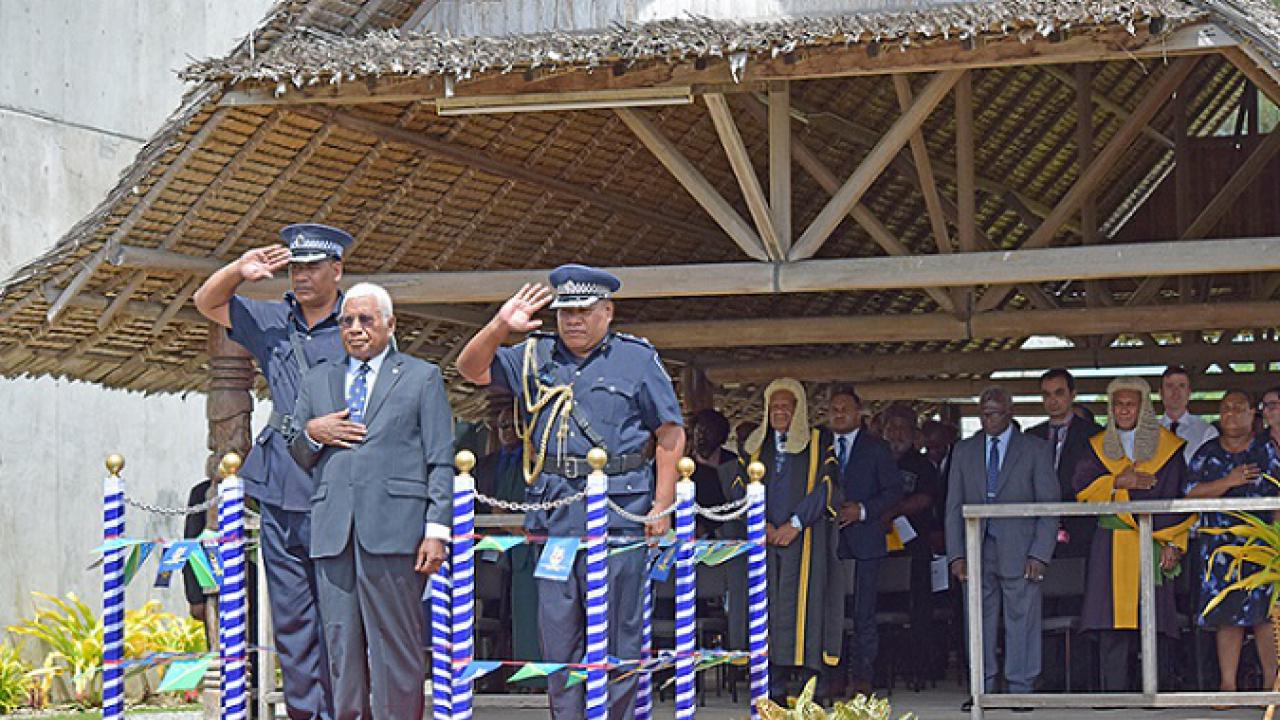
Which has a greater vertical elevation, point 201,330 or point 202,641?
point 201,330

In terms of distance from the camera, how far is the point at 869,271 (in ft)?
33.4

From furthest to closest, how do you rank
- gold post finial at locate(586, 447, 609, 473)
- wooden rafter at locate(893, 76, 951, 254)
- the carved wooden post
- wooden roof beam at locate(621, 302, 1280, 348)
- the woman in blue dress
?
wooden roof beam at locate(621, 302, 1280, 348) < wooden rafter at locate(893, 76, 951, 254) < the carved wooden post < the woman in blue dress < gold post finial at locate(586, 447, 609, 473)

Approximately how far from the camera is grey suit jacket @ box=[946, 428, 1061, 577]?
960 cm

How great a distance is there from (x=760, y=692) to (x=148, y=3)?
411 inches

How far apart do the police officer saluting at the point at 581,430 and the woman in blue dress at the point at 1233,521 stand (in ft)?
10.3

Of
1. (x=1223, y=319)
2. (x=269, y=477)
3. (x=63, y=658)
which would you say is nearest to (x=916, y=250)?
(x=1223, y=319)

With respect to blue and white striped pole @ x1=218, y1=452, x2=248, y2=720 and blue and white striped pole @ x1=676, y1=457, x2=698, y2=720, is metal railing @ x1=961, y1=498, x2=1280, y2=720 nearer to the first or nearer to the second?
blue and white striped pole @ x1=676, y1=457, x2=698, y2=720

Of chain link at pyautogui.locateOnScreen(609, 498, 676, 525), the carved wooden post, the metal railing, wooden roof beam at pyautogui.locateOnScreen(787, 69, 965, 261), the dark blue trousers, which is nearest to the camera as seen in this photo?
the dark blue trousers

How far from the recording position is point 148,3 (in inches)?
653

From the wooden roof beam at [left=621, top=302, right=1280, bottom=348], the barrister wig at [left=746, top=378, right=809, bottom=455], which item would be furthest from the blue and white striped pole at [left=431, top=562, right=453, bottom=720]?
the wooden roof beam at [left=621, top=302, right=1280, bottom=348]

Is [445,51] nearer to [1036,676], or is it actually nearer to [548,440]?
[548,440]

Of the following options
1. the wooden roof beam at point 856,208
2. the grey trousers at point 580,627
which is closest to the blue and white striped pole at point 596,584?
the grey trousers at point 580,627

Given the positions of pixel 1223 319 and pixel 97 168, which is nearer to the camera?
pixel 1223 319

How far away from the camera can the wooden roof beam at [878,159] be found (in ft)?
31.9
